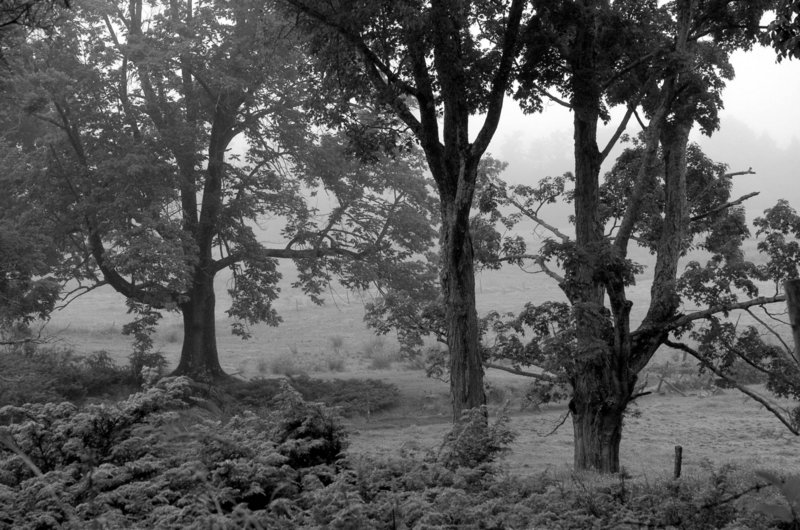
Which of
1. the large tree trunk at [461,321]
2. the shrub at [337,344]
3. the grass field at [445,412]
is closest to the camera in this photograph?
the large tree trunk at [461,321]

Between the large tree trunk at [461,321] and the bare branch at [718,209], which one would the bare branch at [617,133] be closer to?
the bare branch at [718,209]

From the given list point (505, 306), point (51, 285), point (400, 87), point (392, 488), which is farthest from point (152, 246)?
point (505, 306)

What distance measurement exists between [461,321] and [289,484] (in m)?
6.45

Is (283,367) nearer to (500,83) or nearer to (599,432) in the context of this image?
(599,432)

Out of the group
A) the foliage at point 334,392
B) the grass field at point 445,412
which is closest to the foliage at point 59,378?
Answer: the foliage at point 334,392

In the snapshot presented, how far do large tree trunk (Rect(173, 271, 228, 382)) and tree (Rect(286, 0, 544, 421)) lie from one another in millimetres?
13905

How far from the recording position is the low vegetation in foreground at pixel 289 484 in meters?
4.42

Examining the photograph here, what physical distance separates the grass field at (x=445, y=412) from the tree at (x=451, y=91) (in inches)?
93.9

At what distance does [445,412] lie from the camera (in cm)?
2289

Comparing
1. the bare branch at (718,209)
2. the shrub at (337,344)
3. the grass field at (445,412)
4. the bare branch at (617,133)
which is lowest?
the grass field at (445,412)

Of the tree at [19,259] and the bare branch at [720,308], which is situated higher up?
the tree at [19,259]

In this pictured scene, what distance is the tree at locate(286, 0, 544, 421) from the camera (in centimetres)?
1059

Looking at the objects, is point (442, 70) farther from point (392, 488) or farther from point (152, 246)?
point (152, 246)

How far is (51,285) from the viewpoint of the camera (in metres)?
19.0
